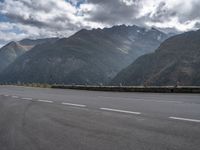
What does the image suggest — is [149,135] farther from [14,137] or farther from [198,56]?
[198,56]

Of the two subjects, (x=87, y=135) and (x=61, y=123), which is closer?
(x=87, y=135)

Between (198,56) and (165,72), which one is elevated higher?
(198,56)

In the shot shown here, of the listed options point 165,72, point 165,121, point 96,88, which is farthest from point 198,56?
point 165,121

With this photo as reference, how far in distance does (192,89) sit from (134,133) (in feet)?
51.1

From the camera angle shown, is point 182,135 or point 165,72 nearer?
point 182,135

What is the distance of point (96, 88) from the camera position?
93.9 ft

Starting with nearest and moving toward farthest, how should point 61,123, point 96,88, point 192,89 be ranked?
point 61,123, point 192,89, point 96,88

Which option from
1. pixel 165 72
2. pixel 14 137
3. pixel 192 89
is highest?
pixel 165 72

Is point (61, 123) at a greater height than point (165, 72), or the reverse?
point (165, 72)

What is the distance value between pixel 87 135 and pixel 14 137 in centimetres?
177

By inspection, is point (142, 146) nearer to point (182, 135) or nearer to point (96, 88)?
point (182, 135)

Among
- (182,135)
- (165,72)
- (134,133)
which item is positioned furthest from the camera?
(165,72)

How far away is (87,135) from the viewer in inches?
241

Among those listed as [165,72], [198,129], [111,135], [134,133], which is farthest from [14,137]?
[165,72]
